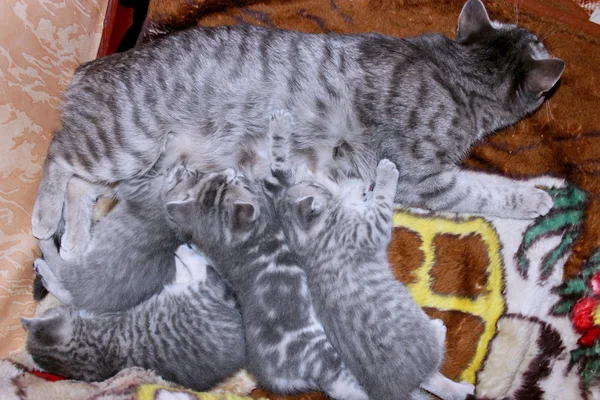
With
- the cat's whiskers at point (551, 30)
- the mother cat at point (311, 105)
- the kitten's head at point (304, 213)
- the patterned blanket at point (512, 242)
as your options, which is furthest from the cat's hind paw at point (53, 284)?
the cat's whiskers at point (551, 30)

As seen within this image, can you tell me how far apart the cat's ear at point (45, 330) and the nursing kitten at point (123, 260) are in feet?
0.36

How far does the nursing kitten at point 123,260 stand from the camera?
189 cm

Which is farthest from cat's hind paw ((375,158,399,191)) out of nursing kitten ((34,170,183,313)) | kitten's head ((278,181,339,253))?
nursing kitten ((34,170,183,313))

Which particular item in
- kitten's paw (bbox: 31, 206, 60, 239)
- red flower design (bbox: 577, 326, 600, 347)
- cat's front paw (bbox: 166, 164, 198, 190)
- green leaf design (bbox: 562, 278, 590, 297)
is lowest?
kitten's paw (bbox: 31, 206, 60, 239)

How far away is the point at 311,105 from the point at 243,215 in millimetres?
458

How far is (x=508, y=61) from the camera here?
1954 mm

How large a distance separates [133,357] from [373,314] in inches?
32.0

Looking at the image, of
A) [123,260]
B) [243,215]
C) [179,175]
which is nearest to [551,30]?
[243,215]

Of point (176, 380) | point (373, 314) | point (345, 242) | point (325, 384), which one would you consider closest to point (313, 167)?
point (345, 242)

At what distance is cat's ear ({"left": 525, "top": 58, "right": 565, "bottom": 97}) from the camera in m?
1.84

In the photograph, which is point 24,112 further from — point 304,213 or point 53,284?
point 304,213

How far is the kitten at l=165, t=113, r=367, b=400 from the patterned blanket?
0.24 m

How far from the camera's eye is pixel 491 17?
2289 millimetres

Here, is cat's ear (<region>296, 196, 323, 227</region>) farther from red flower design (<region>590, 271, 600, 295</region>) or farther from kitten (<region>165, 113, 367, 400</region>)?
red flower design (<region>590, 271, 600, 295</region>)
